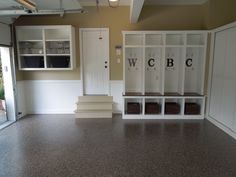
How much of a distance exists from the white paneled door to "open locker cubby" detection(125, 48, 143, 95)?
1.89ft

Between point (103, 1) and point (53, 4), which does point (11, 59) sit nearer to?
point (53, 4)

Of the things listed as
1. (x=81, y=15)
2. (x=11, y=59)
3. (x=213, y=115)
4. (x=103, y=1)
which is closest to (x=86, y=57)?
(x=81, y=15)

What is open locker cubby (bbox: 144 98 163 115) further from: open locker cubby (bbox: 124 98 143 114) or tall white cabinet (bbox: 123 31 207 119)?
open locker cubby (bbox: 124 98 143 114)

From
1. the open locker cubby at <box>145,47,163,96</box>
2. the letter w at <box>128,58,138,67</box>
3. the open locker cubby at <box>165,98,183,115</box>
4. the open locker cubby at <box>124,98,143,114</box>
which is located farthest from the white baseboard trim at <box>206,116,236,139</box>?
the letter w at <box>128,58,138,67</box>

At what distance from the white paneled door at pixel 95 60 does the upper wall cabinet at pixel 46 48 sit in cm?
38

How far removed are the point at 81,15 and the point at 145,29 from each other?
1.77 meters

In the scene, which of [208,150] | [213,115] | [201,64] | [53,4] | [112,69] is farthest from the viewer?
[112,69]

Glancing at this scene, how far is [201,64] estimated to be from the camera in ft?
15.1

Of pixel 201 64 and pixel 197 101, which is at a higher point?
pixel 201 64

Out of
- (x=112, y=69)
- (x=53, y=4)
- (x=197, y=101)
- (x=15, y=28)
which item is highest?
(x=53, y=4)

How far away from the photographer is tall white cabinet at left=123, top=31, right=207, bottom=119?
448 centimetres

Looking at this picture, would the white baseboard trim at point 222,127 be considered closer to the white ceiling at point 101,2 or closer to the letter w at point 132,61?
the letter w at point 132,61

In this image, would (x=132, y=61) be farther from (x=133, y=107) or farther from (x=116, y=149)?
(x=116, y=149)

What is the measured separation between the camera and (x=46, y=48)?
15.1ft
